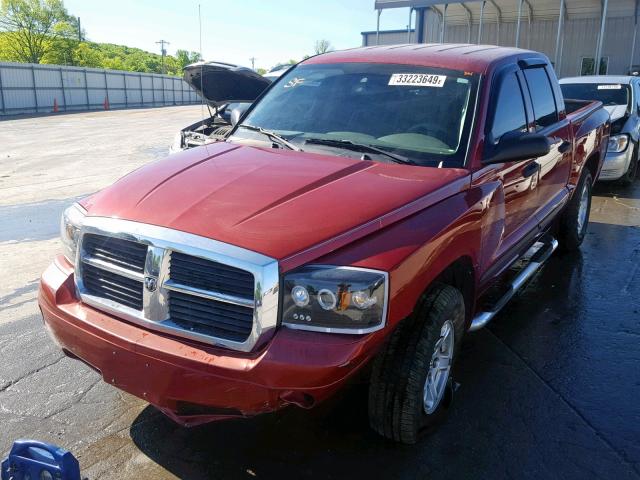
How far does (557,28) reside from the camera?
28562mm

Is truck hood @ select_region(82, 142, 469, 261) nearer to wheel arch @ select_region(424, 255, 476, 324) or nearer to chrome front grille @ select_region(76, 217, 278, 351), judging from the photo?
chrome front grille @ select_region(76, 217, 278, 351)

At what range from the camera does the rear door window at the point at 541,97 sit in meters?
4.46

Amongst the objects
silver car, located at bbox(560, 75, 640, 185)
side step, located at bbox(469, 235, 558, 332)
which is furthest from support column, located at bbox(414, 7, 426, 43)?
side step, located at bbox(469, 235, 558, 332)

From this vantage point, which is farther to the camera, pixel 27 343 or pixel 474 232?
pixel 27 343

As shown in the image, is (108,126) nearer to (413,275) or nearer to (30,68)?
(30,68)

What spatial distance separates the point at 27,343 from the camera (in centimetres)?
407

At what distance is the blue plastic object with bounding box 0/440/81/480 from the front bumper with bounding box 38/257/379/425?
44 centimetres

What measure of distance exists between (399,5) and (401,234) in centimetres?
2478

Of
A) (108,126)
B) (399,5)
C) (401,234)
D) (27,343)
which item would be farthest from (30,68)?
(401,234)

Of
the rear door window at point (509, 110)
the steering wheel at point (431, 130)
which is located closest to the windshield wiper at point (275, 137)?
→ the steering wheel at point (431, 130)

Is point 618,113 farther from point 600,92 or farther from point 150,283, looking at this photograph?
point 150,283

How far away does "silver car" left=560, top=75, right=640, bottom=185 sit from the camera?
9289 mm

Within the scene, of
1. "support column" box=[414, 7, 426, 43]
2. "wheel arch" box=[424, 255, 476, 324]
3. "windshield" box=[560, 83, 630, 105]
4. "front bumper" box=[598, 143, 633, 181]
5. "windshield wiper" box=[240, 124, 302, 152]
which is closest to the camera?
"wheel arch" box=[424, 255, 476, 324]

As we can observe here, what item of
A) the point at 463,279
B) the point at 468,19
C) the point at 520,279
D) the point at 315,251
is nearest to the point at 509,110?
the point at 520,279
